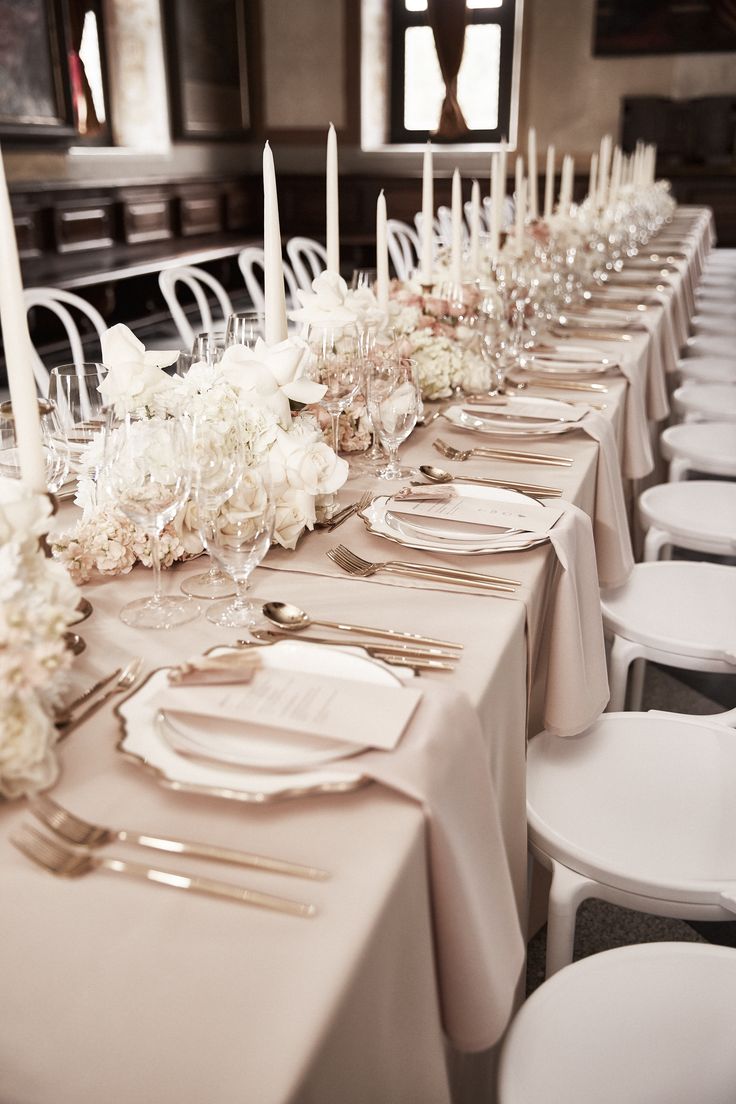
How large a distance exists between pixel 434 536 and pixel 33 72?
22.8 ft

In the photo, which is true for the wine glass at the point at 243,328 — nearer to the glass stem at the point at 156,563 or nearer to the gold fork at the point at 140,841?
the glass stem at the point at 156,563

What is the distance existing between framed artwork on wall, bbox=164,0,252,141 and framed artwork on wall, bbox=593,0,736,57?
394cm

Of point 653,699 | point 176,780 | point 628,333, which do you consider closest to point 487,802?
point 176,780

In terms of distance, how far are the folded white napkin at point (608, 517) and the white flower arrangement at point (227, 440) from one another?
776 millimetres

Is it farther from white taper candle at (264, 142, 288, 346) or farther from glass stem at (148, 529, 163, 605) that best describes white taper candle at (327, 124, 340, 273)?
glass stem at (148, 529, 163, 605)

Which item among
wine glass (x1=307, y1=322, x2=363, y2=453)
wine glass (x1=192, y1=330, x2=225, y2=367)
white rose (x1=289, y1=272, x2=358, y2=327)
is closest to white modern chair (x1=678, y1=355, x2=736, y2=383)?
white rose (x1=289, y1=272, x2=358, y2=327)

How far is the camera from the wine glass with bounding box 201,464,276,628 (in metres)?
1.13

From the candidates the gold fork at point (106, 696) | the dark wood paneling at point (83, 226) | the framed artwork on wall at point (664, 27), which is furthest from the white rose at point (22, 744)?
the framed artwork on wall at point (664, 27)

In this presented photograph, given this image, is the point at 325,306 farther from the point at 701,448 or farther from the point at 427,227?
the point at 701,448

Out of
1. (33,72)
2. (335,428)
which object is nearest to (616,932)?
(335,428)

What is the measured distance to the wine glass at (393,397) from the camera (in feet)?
5.35

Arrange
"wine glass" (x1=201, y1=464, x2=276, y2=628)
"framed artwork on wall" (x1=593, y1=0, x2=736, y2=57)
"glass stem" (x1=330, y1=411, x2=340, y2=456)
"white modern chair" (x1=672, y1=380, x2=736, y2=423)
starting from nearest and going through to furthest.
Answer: "wine glass" (x1=201, y1=464, x2=276, y2=628)
"glass stem" (x1=330, y1=411, x2=340, y2=456)
"white modern chair" (x1=672, y1=380, x2=736, y2=423)
"framed artwork on wall" (x1=593, y1=0, x2=736, y2=57)

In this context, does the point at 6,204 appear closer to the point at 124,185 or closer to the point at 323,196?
the point at 124,185

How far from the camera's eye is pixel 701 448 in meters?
3.07
